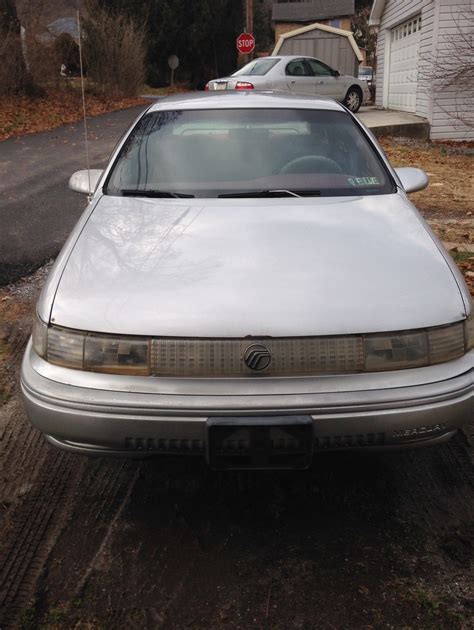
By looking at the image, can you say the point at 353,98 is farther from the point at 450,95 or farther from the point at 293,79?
the point at 450,95

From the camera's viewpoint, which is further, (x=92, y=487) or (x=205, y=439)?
(x=92, y=487)

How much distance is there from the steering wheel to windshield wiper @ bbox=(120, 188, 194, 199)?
0.58 metres

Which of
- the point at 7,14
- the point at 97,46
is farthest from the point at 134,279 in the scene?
the point at 97,46

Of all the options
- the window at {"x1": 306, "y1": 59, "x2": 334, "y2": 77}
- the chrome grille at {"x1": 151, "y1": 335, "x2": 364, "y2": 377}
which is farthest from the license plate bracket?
the window at {"x1": 306, "y1": 59, "x2": 334, "y2": 77}

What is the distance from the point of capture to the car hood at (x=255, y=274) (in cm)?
217

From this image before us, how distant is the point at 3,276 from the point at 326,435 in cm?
381

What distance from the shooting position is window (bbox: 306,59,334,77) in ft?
54.4

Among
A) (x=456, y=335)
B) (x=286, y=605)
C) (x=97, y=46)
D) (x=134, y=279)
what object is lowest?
(x=286, y=605)

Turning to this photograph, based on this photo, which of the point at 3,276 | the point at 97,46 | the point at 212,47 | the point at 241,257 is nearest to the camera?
the point at 241,257

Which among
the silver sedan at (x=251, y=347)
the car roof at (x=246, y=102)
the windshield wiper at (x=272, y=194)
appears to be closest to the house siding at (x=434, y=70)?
the car roof at (x=246, y=102)

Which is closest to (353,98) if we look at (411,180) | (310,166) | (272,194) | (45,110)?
(45,110)

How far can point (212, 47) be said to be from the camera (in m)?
34.0

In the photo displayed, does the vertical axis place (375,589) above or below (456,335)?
below

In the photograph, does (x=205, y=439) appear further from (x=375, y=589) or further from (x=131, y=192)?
(x=131, y=192)
